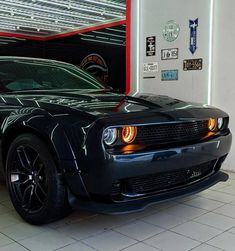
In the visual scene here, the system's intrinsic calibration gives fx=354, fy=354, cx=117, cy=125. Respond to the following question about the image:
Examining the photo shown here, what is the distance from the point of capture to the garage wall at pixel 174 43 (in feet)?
13.3

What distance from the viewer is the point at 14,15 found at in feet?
21.2

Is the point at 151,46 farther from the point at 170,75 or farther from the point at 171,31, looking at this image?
the point at 170,75

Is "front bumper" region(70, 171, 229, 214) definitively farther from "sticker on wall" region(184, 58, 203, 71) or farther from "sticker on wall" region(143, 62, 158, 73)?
"sticker on wall" region(143, 62, 158, 73)

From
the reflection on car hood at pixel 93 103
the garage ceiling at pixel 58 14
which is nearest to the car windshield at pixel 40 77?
the reflection on car hood at pixel 93 103

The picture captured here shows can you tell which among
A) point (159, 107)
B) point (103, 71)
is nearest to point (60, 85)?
point (159, 107)

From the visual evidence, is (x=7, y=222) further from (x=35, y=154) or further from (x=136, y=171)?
(x=136, y=171)

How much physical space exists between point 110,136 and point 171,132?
450 millimetres

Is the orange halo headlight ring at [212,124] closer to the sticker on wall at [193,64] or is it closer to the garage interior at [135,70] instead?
the garage interior at [135,70]

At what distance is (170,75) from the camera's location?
4.40m

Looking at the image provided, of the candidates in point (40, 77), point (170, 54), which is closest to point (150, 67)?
point (170, 54)

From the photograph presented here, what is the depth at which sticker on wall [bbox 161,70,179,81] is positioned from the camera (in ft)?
14.2

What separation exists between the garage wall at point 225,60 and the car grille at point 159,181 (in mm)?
1550

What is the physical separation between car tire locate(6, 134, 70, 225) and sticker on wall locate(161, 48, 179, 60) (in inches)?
98.7

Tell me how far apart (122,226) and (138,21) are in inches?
122
